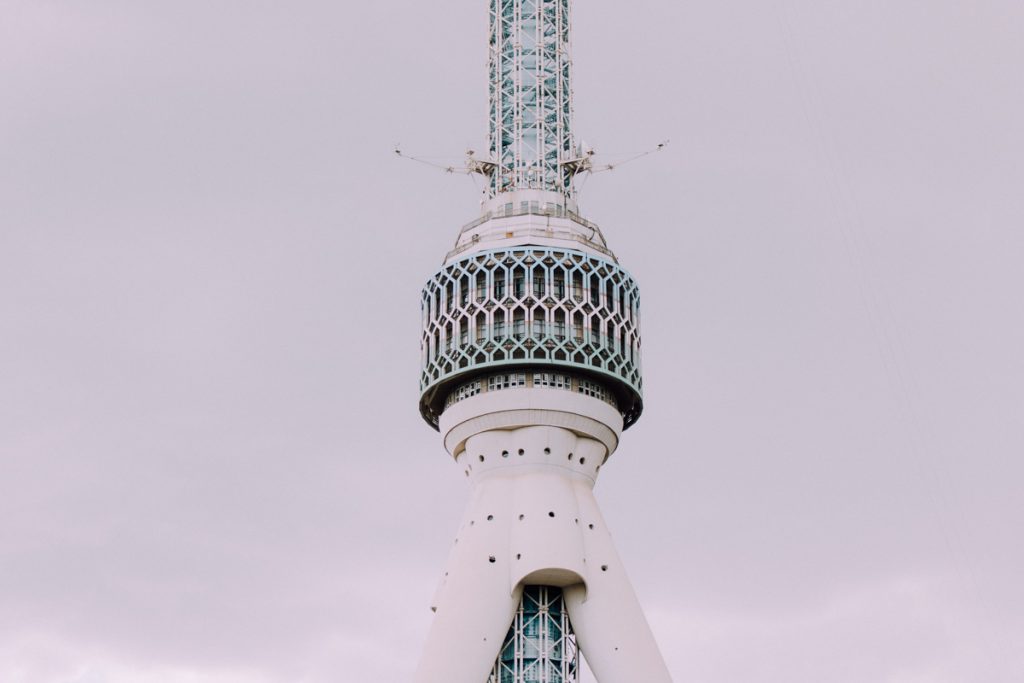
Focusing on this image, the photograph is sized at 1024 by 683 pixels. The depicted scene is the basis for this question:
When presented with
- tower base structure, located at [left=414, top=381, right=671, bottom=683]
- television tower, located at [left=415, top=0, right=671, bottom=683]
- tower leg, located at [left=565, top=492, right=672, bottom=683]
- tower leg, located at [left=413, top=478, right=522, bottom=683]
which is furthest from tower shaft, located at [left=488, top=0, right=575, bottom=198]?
tower leg, located at [left=565, top=492, right=672, bottom=683]

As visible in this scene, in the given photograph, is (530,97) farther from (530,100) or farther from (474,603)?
(474,603)

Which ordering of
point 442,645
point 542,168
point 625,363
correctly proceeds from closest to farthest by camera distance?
point 442,645 < point 625,363 < point 542,168

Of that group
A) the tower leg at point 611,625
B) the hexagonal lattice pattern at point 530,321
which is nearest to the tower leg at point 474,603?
the tower leg at point 611,625

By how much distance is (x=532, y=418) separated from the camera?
80.4 m

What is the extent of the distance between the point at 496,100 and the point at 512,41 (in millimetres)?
3239

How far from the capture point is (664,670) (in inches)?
3029

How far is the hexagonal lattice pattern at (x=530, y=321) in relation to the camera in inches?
3196

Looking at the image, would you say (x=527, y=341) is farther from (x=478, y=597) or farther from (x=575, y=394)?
(x=478, y=597)

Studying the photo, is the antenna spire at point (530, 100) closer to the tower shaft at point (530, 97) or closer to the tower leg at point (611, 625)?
the tower shaft at point (530, 97)

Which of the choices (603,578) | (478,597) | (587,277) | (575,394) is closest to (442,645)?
(478,597)

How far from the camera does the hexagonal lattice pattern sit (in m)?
81.2

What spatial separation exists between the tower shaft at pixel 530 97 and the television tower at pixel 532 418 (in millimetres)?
160

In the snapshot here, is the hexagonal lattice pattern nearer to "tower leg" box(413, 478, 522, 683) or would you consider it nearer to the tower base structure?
the tower base structure

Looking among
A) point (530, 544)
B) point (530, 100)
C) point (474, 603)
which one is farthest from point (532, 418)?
point (530, 100)
